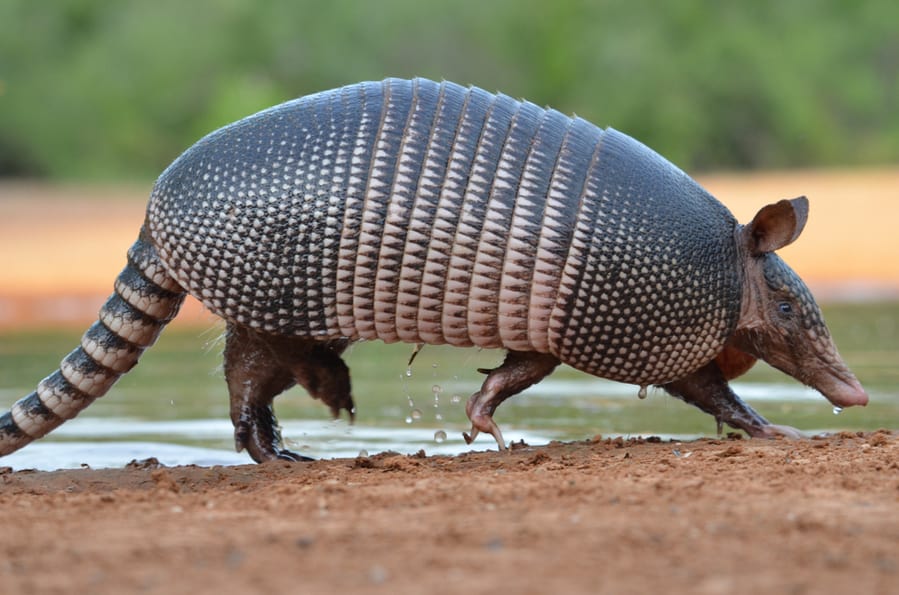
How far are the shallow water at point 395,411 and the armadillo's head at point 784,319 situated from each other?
44.1 inches

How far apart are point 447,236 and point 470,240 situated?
128 millimetres

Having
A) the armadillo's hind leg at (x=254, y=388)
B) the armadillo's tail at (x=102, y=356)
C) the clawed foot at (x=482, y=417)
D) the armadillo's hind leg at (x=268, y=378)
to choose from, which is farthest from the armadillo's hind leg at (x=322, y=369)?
the clawed foot at (x=482, y=417)

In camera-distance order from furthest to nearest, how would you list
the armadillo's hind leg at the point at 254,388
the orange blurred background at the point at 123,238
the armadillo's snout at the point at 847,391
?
the orange blurred background at the point at 123,238
the armadillo's hind leg at the point at 254,388
the armadillo's snout at the point at 847,391

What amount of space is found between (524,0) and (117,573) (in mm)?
46595

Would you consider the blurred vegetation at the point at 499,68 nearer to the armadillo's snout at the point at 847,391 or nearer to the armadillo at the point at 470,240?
the armadillo's snout at the point at 847,391

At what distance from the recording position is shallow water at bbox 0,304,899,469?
913 cm

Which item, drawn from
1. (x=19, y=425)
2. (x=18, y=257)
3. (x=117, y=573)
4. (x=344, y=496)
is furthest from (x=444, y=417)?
(x=18, y=257)

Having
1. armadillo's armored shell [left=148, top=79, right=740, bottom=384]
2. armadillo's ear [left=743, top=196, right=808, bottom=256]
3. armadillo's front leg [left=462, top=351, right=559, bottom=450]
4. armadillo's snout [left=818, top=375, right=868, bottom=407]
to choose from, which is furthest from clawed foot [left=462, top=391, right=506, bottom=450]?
armadillo's snout [left=818, top=375, right=868, bottom=407]

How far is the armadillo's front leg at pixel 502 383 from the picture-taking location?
25.4 feet

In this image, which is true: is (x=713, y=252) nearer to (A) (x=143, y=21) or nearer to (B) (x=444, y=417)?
(B) (x=444, y=417)

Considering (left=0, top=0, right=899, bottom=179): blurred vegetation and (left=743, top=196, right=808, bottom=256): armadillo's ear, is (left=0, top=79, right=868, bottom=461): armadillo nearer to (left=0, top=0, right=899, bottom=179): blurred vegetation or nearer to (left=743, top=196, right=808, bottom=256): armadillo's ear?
(left=743, top=196, right=808, bottom=256): armadillo's ear

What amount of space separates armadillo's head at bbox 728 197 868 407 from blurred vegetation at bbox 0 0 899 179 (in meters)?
37.8

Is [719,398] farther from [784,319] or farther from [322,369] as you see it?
[322,369]

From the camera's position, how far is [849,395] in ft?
26.2
